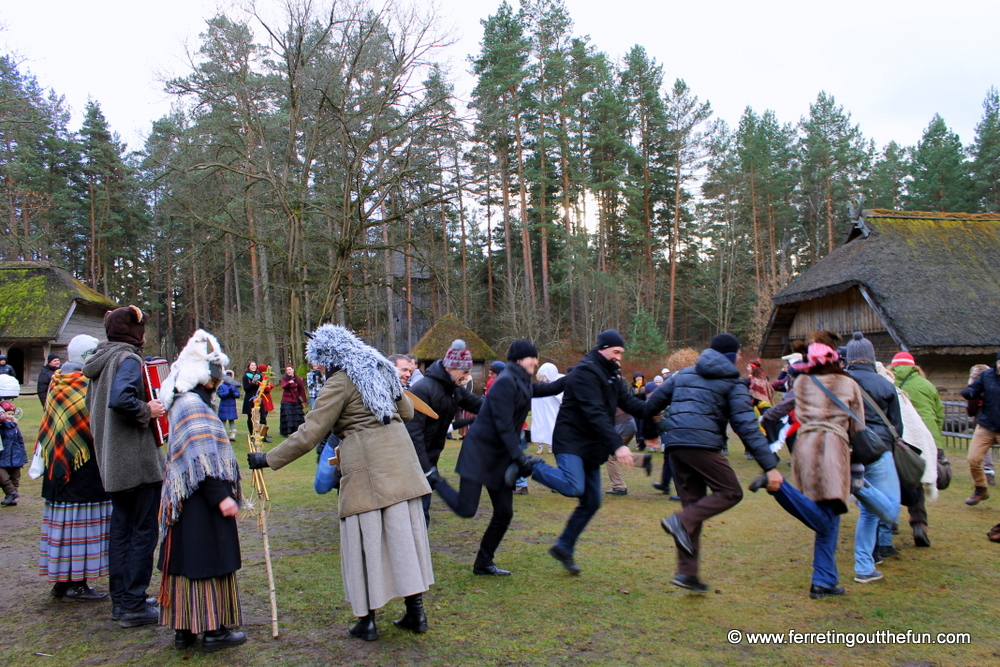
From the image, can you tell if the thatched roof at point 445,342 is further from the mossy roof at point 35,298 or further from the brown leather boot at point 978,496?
the mossy roof at point 35,298

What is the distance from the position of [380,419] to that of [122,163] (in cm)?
4531

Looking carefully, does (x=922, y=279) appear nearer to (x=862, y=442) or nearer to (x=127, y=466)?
(x=862, y=442)

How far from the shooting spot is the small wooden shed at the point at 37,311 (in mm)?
28844

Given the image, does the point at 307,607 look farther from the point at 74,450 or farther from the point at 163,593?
the point at 74,450

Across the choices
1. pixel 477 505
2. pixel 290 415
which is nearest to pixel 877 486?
pixel 477 505

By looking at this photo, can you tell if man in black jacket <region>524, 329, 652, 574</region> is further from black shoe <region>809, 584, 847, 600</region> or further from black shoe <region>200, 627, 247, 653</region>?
black shoe <region>200, 627, 247, 653</region>

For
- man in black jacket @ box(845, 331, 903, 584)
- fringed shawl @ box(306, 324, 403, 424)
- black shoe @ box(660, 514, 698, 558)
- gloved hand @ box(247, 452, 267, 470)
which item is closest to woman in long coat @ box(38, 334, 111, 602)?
gloved hand @ box(247, 452, 267, 470)

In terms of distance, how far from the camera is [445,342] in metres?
24.0

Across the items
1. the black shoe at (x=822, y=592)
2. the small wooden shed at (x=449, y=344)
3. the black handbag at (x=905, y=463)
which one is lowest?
the black shoe at (x=822, y=592)

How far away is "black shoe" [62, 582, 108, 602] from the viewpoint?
191 inches

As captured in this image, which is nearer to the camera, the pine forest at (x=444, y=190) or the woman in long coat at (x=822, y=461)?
the woman in long coat at (x=822, y=461)

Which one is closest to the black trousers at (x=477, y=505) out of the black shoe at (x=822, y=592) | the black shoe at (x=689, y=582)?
the black shoe at (x=689, y=582)

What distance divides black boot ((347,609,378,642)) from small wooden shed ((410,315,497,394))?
1914 centimetres

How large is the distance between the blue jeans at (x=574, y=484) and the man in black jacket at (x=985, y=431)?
557cm
